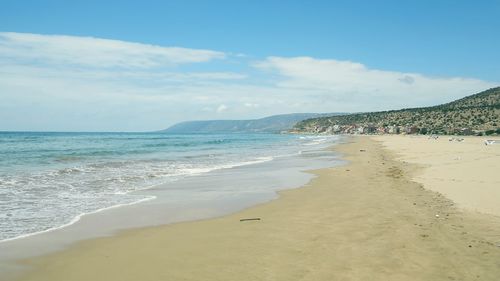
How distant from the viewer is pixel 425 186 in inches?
542

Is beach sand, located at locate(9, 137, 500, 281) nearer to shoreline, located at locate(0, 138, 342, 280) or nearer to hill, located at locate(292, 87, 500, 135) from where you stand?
shoreline, located at locate(0, 138, 342, 280)

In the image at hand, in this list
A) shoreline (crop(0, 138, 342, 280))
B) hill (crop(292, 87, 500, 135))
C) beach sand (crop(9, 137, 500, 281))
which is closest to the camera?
beach sand (crop(9, 137, 500, 281))

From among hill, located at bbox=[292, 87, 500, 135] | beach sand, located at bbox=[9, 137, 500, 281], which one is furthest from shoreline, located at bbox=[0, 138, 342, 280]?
hill, located at bbox=[292, 87, 500, 135]

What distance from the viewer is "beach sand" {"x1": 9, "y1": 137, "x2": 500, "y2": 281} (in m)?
5.71

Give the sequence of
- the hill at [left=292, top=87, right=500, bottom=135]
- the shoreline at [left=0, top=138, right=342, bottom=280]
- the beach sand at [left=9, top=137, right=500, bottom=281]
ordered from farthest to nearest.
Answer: the hill at [left=292, top=87, right=500, bottom=135], the shoreline at [left=0, top=138, right=342, bottom=280], the beach sand at [left=9, top=137, right=500, bottom=281]

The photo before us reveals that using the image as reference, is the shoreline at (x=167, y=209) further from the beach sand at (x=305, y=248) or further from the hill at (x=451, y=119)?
the hill at (x=451, y=119)

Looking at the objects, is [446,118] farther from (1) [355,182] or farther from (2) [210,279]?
(2) [210,279]

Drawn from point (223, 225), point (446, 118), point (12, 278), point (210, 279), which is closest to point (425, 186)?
point (223, 225)

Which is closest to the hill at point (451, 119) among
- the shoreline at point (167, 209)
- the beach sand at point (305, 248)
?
the shoreline at point (167, 209)

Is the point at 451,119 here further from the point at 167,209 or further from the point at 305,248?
the point at 305,248

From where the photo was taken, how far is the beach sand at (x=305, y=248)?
5707 millimetres

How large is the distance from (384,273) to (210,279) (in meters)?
2.40

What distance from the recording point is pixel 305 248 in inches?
271

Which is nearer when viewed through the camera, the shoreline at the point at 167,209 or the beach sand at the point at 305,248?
the beach sand at the point at 305,248
